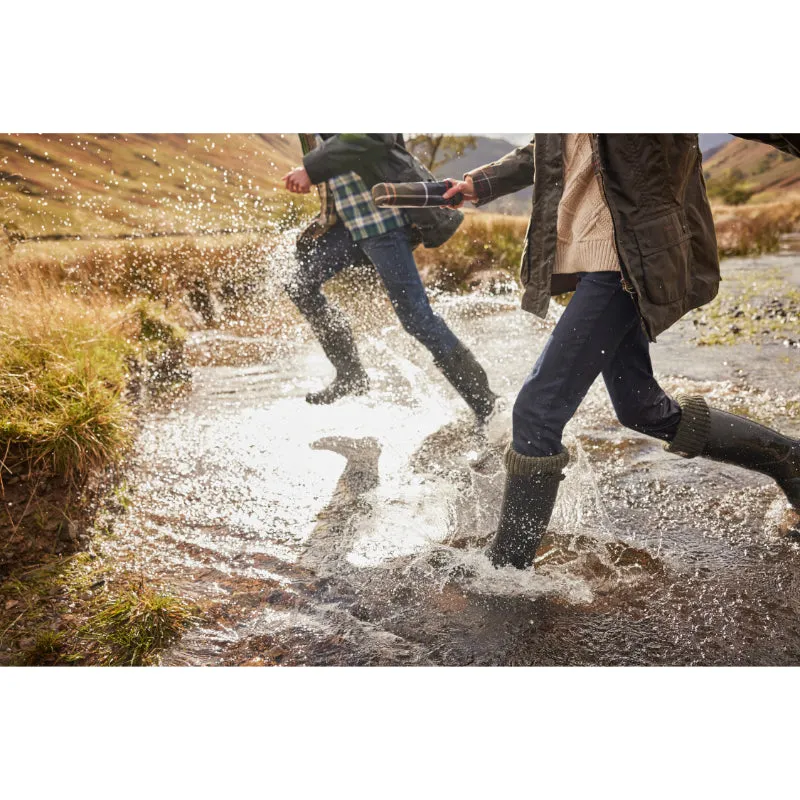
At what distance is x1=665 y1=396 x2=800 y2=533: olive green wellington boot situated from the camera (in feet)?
5.58

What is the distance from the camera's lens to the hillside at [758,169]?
185 centimetres

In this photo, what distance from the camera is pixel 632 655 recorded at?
1600 millimetres

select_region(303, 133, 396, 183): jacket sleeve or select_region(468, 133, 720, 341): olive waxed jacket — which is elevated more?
select_region(303, 133, 396, 183): jacket sleeve

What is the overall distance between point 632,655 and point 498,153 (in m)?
1.32

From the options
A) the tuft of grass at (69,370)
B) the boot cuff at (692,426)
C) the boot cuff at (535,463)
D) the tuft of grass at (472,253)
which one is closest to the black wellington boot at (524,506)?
the boot cuff at (535,463)

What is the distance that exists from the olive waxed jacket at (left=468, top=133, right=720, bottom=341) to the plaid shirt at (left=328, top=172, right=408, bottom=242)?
17.7 inches

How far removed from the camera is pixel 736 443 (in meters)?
1.73

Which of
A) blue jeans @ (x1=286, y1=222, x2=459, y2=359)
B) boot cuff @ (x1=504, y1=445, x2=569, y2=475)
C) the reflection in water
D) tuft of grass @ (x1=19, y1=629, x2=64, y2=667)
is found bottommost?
tuft of grass @ (x1=19, y1=629, x2=64, y2=667)

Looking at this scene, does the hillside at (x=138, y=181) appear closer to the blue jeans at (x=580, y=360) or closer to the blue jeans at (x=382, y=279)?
the blue jeans at (x=382, y=279)

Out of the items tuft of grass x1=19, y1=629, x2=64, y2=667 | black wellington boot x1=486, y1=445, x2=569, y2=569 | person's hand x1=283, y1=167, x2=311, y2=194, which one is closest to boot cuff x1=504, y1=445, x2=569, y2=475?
black wellington boot x1=486, y1=445, x2=569, y2=569

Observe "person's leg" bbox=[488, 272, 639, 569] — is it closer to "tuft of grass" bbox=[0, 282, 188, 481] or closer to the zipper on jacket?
the zipper on jacket

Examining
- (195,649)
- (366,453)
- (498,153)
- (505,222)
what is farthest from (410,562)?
(498,153)

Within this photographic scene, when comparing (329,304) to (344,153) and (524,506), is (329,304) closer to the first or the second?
(344,153)

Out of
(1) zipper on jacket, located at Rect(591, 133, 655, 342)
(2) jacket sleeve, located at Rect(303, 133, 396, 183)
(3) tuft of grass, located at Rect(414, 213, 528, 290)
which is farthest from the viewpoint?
(3) tuft of grass, located at Rect(414, 213, 528, 290)
